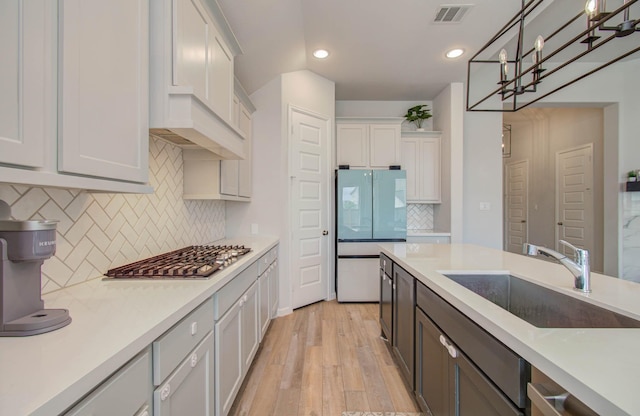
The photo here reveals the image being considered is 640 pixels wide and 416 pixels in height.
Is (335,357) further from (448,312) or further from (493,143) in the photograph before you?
(493,143)

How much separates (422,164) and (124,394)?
4.39 m

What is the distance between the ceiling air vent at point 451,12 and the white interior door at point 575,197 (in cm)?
415

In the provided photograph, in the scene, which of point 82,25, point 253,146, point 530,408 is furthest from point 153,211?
point 530,408

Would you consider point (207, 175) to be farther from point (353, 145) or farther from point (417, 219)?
point (417, 219)

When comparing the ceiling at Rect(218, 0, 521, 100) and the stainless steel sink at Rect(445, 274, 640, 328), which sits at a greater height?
the ceiling at Rect(218, 0, 521, 100)

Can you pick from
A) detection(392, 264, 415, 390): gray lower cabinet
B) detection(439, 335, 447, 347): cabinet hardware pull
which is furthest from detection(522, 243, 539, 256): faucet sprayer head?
detection(392, 264, 415, 390): gray lower cabinet

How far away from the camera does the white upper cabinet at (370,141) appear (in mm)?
4180

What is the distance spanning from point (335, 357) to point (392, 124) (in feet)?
10.4

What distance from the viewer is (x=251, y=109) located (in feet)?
11.0

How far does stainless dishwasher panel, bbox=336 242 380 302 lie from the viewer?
3.89 metres

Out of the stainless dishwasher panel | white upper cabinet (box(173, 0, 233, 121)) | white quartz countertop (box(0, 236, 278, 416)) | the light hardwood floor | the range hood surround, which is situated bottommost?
the light hardwood floor

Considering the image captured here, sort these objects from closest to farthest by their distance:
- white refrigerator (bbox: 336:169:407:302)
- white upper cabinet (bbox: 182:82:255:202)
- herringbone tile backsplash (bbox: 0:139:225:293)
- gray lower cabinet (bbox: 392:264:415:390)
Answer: herringbone tile backsplash (bbox: 0:139:225:293)
gray lower cabinet (bbox: 392:264:415:390)
white upper cabinet (bbox: 182:82:255:202)
white refrigerator (bbox: 336:169:407:302)

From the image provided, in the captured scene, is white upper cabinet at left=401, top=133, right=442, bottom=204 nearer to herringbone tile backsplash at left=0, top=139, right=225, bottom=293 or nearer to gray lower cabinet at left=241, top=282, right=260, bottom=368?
gray lower cabinet at left=241, top=282, right=260, bottom=368

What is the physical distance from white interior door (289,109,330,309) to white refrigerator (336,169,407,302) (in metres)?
0.22
